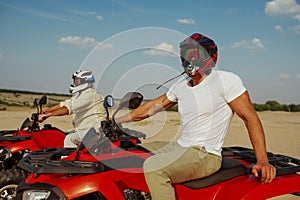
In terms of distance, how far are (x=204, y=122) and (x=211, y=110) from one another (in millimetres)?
127

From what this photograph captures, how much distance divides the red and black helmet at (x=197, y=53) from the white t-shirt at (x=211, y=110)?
0.12 metres

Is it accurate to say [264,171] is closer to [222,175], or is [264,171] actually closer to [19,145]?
[222,175]

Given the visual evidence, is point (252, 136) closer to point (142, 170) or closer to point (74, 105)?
point (142, 170)

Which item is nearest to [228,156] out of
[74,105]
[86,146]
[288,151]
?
[86,146]

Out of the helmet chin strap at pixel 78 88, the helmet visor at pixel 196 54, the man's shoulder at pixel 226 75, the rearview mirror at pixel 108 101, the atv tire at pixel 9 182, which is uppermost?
the helmet chin strap at pixel 78 88

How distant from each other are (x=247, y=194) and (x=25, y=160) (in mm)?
1948

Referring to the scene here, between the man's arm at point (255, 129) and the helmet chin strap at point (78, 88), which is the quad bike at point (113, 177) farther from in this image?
the helmet chin strap at point (78, 88)

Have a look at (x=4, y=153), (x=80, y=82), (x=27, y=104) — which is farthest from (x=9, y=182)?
(x=27, y=104)

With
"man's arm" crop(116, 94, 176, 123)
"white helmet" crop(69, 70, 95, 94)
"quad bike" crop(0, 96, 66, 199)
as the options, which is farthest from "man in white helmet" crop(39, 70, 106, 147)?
"man's arm" crop(116, 94, 176, 123)

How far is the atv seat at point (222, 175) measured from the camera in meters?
3.74

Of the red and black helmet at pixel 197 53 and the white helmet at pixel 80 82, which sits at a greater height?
the white helmet at pixel 80 82

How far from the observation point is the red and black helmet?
3.89 m

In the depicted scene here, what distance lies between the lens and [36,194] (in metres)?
3.54

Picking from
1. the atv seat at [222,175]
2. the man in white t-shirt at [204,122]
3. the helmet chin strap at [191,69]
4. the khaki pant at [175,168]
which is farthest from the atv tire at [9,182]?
the helmet chin strap at [191,69]
